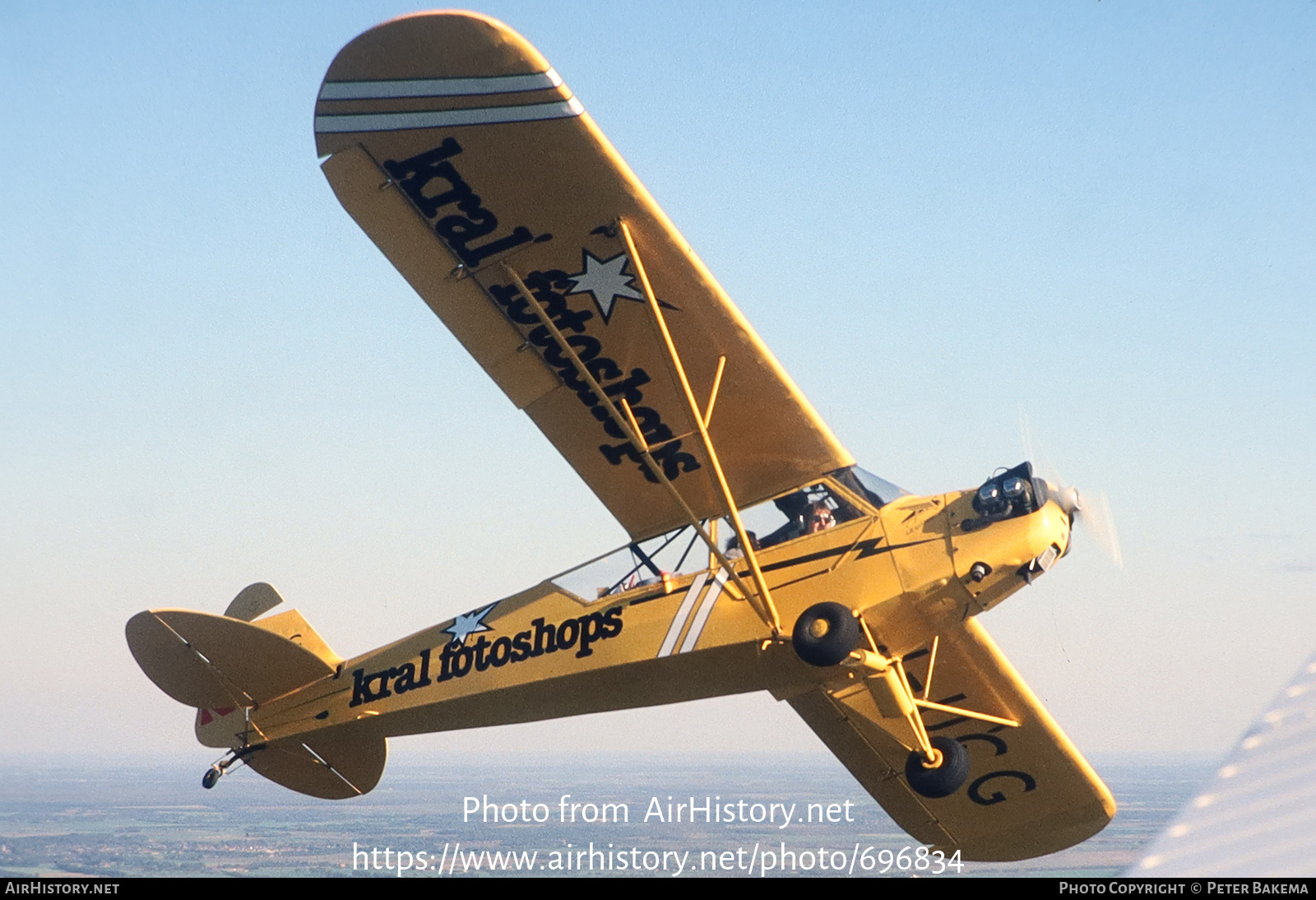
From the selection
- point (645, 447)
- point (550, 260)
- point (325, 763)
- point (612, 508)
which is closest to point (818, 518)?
point (645, 447)

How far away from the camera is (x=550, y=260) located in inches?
309

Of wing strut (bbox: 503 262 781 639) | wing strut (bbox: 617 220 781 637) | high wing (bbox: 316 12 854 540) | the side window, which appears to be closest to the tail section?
high wing (bbox: 316 12 854 540)

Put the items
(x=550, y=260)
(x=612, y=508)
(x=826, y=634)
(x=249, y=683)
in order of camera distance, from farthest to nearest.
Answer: (x=249, y=683), (x=612, y=508), (x=550, y=260), (x=826, y=634)

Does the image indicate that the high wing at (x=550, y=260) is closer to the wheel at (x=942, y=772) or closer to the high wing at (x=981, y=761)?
the wheel at (x=942, y=772)

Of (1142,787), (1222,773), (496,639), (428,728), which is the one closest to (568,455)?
(496,639)

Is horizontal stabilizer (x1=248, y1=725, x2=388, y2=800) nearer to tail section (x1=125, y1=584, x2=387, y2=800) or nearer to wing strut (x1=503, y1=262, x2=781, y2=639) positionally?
tail section (x1=125, y1=584, x2=387, y2=800)

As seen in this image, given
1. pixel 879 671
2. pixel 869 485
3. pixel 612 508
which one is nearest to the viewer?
pixel 879 671

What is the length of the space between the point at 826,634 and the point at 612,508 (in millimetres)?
2392

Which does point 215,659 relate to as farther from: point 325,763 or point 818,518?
point 818,518

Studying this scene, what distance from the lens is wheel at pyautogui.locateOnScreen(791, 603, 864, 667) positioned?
24.3ft

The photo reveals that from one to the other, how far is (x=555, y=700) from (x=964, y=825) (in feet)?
14.5

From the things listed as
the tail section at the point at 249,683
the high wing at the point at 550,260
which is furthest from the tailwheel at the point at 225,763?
the high wing at the point at 550,260

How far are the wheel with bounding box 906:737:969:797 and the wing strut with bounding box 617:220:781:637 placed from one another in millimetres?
1350

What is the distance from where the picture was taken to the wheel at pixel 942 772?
7996mm
